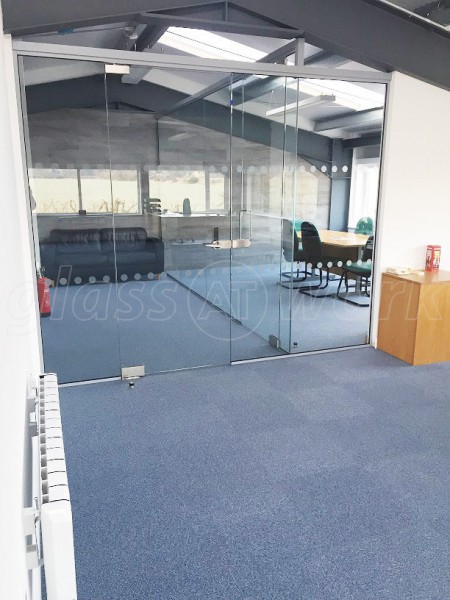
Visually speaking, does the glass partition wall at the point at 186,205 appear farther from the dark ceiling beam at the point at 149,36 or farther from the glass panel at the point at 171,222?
the dark ceiling beam at the point at 149,36

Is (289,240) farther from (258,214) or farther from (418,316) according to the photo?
(418,316)

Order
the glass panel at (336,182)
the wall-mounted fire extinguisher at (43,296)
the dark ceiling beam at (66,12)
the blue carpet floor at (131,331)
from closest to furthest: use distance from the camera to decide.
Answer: the dark ceiling beam at (66,12)
the wall-mounted fire extinguisher at (43,296)
the blue carpet floor at (131,331)
the glass panel at (336,182)

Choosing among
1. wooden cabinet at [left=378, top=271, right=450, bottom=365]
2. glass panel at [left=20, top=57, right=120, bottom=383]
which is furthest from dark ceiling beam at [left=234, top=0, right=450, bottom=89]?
wooden cabinet at [left=378, top=271, right=450, bottom=365]

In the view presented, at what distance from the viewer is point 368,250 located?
4.70 metres

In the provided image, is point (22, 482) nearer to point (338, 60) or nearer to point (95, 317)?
point (95, 317)

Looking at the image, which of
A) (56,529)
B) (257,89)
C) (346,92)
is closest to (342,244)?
(346,92)

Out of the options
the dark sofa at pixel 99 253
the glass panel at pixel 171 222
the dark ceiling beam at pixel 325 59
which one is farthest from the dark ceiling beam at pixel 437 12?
the dark sofa at pixel 99 253

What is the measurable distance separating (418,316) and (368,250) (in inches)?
35.7

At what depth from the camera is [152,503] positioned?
7.91ft

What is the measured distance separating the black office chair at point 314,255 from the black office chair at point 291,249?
0.25ft

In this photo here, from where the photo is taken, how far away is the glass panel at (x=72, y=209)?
3.42 metres

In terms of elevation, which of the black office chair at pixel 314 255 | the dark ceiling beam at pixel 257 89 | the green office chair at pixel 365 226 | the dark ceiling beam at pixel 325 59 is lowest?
the black office chair at pixel 314 255

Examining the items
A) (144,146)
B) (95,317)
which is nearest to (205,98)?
(144,146)

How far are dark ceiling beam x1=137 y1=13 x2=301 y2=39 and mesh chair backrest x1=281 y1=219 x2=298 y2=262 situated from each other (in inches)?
59.4
